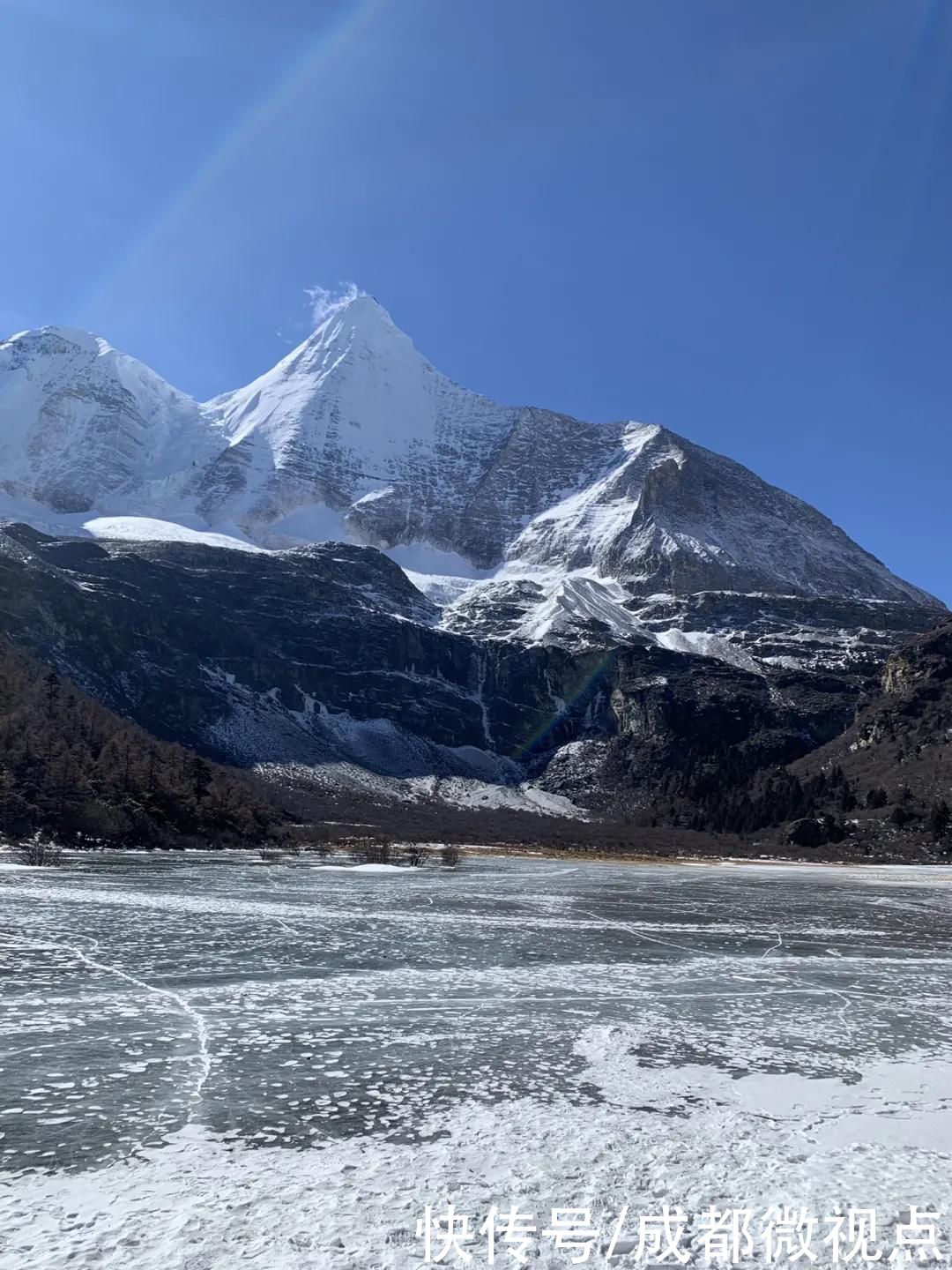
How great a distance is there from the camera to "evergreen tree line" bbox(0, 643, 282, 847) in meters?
67.9

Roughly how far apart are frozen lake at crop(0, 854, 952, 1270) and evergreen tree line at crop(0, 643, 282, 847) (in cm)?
4344

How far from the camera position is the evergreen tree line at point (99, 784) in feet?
223

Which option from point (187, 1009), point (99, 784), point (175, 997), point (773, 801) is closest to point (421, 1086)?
point (187, 1009)

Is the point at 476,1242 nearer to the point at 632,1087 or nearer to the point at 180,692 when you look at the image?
the point at 632,1087

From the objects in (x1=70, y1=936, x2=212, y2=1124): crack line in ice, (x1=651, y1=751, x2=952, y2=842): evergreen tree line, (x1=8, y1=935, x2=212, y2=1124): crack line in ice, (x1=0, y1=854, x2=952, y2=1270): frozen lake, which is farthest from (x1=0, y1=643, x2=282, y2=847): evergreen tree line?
(x1=651, y1=751, x2=952, y2=842): evergreen tree line

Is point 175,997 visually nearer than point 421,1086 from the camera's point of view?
No

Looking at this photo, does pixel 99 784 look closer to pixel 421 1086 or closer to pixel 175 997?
pixel 175 997

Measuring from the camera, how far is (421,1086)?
12.7m

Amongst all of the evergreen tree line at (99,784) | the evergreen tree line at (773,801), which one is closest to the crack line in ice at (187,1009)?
the evergreen tree line at (99,784)

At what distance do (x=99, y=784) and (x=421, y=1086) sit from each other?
6917 centimetres

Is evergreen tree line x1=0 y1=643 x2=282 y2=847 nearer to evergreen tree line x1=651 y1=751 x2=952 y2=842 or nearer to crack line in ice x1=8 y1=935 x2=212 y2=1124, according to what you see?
crack line in ice x1=8 y1=935 x2=212 y2=1124

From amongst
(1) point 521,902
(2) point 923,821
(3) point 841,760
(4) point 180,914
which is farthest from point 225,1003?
(3) point 841,760

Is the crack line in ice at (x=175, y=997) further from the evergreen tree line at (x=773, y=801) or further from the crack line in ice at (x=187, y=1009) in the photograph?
the evergreen tree line at (x=773, y=801)

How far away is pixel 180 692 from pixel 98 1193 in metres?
187
